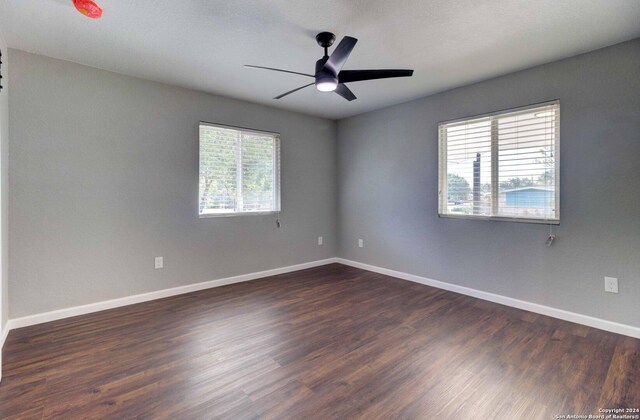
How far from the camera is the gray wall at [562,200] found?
2.48 m

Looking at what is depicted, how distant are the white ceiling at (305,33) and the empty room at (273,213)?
2 cm

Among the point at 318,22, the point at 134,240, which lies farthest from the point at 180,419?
the point at 318,22

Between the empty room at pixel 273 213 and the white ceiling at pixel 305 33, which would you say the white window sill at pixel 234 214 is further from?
the white ceiling at pixel 305 33

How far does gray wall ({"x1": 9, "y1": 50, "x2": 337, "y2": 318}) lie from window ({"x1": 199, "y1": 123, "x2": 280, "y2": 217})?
124 mm

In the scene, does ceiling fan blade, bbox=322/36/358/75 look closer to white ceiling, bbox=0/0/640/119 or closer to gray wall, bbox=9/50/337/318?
white ceiling, bbox=0/0/640/119

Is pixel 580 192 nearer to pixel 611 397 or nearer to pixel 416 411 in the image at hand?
pixel 611 397

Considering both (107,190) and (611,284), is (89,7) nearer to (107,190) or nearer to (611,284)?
(107,190)

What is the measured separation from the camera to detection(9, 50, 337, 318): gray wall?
8.66 feet

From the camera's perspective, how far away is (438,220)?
12.3ft

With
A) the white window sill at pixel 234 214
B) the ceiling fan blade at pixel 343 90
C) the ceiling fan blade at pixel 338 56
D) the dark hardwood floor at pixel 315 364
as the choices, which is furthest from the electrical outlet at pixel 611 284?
the white window sill at pixel 234 214

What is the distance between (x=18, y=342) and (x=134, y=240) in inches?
46.3

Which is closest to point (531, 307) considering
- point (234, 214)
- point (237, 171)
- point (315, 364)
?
point (315, 364)

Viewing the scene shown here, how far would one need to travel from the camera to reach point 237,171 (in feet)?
13.0

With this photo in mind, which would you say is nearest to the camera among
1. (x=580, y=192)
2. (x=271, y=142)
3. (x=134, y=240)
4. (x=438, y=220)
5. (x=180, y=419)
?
(x=180, y=419)
